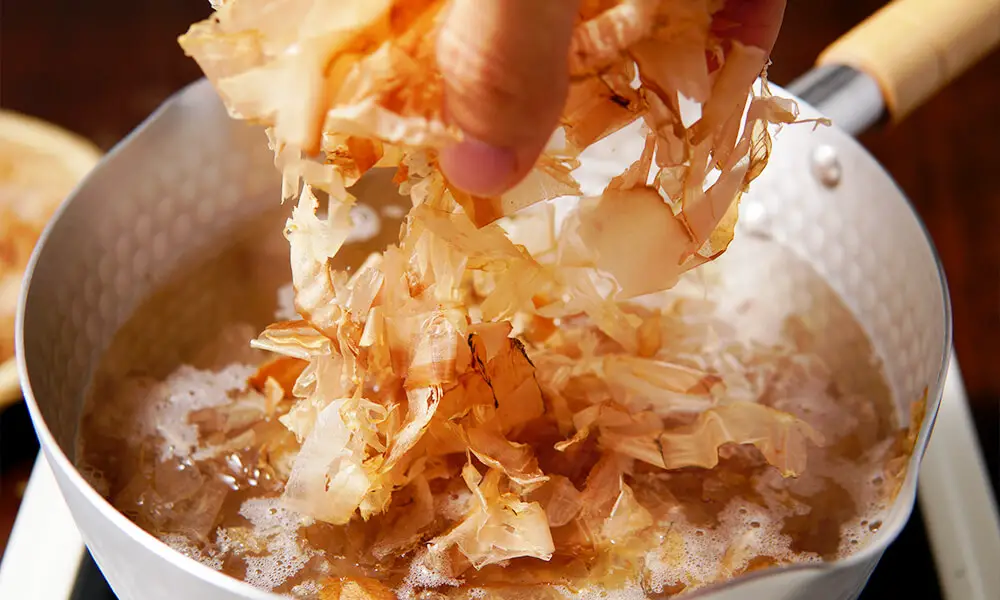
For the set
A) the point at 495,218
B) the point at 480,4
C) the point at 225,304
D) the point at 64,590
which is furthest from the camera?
the point at 225,304

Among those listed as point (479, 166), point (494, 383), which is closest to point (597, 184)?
point (494, 383)

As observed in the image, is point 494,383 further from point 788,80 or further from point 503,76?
point 788,80

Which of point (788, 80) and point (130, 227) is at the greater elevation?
point (130, 227)

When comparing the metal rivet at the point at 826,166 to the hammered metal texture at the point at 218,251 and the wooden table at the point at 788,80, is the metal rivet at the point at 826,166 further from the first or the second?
the wooden table at the point at 788,80


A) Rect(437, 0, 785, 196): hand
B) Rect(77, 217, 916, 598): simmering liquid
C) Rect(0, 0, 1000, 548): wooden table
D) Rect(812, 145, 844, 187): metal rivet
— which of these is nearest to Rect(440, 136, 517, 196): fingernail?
Rect(437, 0, 785, 196): hand

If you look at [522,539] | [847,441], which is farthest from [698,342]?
[522,539]

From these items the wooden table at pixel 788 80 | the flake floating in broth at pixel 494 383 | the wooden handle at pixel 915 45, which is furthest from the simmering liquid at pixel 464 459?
the wooden table at pixel 788 80

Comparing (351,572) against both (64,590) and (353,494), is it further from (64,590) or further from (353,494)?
(64,590)

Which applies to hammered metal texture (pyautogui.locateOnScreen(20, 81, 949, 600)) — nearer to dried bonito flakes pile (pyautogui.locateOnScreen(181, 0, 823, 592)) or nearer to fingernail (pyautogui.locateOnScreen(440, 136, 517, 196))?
dried bonito flakes pile (pyautogui.locateOnScreen(181, 0, 823, 592))
